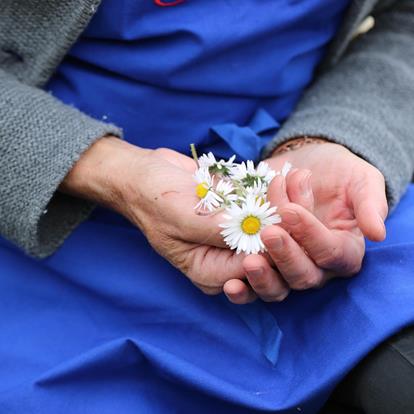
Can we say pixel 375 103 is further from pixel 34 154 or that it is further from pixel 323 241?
→ pixel 34 154

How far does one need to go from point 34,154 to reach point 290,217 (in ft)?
1.29

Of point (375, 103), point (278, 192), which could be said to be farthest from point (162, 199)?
point (375, 103)

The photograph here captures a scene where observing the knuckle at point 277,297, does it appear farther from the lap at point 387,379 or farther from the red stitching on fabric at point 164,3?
the red stitching on fabric at point 164,3

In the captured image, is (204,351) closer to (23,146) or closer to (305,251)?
(305,251)

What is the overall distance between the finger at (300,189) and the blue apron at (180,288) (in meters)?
0.14

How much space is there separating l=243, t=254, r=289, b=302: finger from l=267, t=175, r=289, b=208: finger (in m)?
0.08

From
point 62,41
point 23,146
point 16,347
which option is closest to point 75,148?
point 23,146

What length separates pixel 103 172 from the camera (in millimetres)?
935

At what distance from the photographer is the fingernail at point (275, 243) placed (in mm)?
754

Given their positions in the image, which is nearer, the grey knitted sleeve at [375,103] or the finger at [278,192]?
the finger at [278,192]

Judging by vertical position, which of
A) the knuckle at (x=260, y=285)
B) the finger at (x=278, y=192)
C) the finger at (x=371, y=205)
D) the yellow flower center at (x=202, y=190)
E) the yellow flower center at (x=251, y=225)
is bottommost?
the knuckle at (x=260, y=285)

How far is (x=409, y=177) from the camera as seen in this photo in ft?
3.64

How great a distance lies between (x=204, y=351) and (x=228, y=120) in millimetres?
426

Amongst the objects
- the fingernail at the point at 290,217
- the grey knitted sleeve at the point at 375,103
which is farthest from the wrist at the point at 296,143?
the fingernail at the point at 290,217
